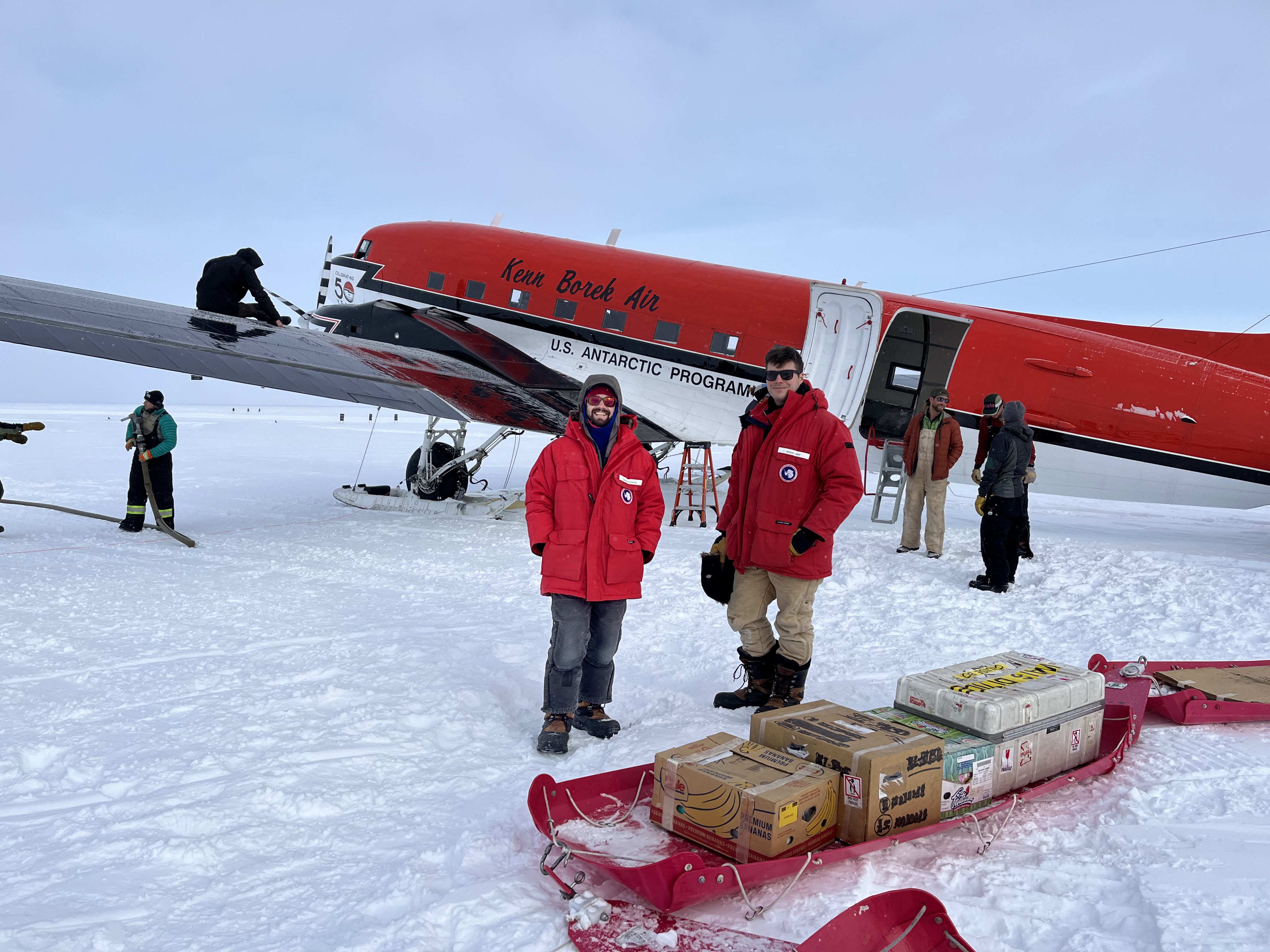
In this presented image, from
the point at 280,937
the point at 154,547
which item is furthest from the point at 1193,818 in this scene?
the point at 154,547

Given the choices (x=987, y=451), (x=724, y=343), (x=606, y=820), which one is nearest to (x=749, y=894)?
(x=606, y=820)

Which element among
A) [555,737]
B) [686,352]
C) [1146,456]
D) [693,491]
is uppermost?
[686,352]

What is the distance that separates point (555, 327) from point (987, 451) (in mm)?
6143

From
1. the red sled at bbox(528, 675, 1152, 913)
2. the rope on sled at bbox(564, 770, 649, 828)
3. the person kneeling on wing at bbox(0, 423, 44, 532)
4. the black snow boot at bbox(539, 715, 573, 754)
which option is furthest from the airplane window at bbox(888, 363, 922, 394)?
the person kneeling on wing at bbox(0, 423, 44, 532)

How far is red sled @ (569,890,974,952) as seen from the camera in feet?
8.27

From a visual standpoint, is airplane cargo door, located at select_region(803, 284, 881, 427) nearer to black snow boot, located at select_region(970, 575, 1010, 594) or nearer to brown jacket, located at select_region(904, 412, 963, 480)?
brown jacket, located at select_region(904, 412, 963, 480)

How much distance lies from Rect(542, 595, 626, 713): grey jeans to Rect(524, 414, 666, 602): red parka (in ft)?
0.34

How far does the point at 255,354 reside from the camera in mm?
8797

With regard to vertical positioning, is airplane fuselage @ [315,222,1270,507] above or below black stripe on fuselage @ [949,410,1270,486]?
above

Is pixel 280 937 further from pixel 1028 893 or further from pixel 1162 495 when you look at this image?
pixel 1162 495

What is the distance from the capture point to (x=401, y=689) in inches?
196

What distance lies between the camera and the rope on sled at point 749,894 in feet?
9.29

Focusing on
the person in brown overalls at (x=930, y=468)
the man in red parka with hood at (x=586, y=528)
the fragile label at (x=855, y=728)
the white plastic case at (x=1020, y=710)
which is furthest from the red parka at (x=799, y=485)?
the person in brown overalls at (x=930, y=468)

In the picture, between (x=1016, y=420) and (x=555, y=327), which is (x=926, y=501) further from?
(x=555, y=327)
